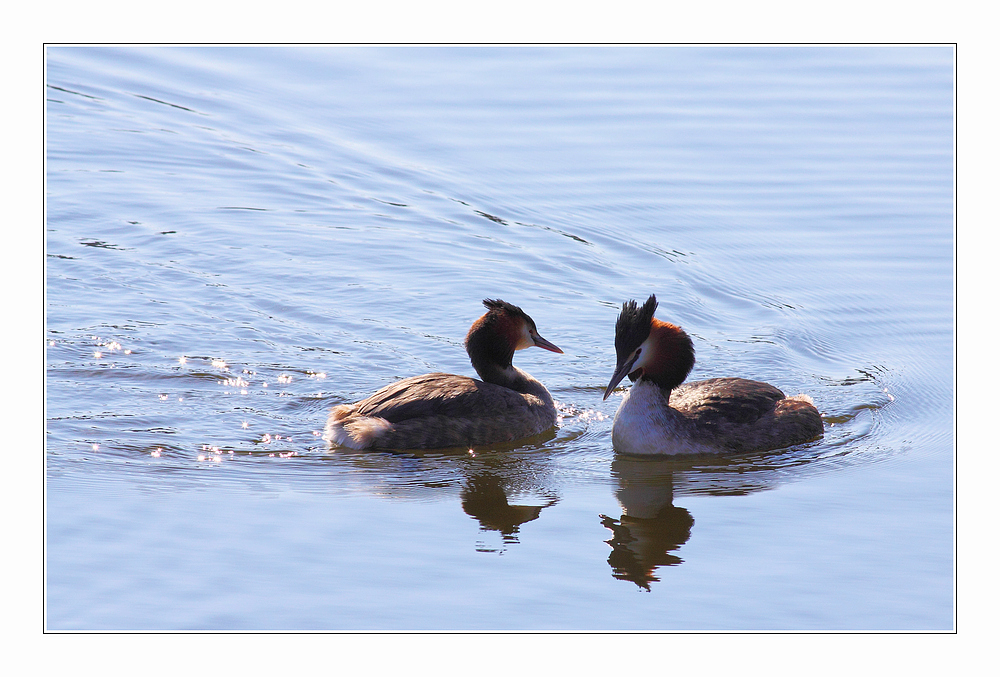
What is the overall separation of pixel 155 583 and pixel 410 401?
2.73 metres

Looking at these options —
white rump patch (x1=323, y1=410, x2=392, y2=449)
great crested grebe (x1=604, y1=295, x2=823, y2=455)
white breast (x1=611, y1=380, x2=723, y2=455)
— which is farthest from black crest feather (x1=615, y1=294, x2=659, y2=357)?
white rump patch (x1=323, y1=410, x2=392, y2=449)

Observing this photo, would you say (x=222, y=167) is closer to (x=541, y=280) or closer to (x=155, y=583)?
(x=541, y=280)

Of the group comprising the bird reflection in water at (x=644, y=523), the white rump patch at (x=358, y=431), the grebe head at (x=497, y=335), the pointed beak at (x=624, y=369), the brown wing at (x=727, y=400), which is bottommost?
the bird reflection in water at (x=644, y=523)

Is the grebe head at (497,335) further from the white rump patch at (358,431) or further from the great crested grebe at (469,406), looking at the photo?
the white rump patch at (358,431)

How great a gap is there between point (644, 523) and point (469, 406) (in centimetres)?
186

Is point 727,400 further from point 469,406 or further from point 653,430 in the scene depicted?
point 469,406

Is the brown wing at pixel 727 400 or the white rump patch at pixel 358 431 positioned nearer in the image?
the white rump patch at pixel 358 431

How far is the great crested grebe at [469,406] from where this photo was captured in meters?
9.13

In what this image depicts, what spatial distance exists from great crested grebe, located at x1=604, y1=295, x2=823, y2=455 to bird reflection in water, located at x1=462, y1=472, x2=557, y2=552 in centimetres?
116

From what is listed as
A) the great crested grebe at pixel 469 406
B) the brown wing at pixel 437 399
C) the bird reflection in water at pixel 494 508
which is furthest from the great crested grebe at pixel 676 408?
the bird reflection in water at pixel 494 508

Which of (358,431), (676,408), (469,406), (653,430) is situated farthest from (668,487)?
(358,431)

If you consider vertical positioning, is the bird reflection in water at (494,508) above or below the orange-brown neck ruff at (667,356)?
below

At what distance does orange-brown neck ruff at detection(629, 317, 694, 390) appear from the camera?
9266 millimetres
